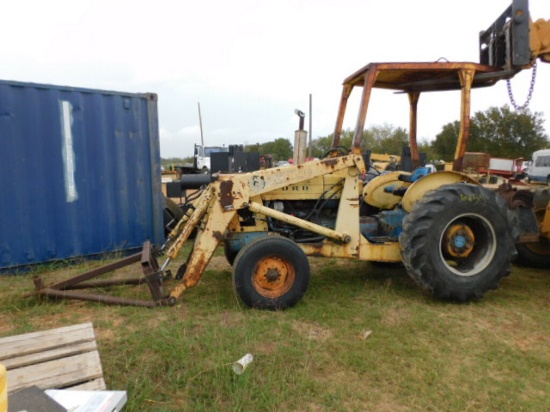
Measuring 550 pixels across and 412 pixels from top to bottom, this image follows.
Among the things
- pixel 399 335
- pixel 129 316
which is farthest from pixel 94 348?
pixel 399 335

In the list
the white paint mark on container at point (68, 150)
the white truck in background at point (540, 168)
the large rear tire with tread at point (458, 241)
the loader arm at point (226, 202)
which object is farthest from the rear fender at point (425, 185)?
the white truck in background at point (540, 168)

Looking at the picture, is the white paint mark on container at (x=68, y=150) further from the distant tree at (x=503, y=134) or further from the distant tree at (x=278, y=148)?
the distant tree at (x=278, y=148)

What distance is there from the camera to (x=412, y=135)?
→ 561 centimetres

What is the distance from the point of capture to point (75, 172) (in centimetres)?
611

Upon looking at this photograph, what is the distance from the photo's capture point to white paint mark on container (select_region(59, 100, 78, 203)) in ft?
19.7

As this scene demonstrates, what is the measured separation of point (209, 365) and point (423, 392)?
1.36 meters

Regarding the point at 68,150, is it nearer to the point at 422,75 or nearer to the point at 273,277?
the point at 273,277

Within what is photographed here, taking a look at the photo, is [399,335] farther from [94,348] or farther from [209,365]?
[94,348]

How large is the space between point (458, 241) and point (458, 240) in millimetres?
11

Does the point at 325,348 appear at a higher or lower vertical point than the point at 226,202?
lower

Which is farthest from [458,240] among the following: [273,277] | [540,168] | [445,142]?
[445,142]

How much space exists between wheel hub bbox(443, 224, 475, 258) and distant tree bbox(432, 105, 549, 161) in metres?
34.3

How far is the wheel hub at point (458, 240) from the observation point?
4.47m

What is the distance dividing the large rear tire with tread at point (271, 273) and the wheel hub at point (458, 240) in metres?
1.51
